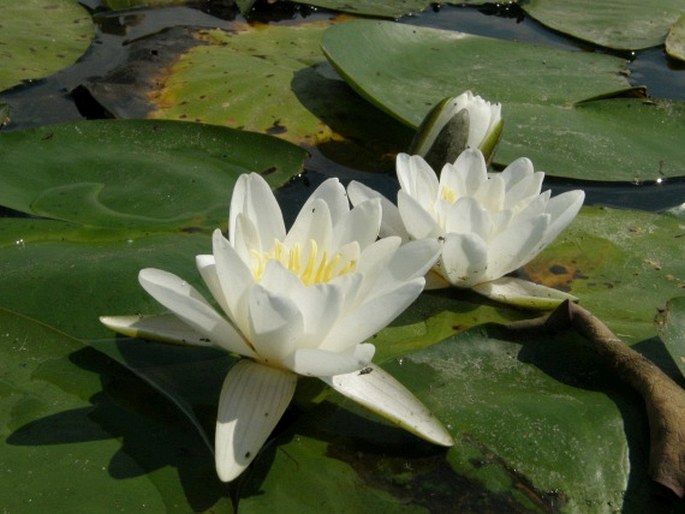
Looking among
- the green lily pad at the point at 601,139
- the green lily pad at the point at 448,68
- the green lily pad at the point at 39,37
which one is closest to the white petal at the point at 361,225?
the green lily pad at the point at 601,139

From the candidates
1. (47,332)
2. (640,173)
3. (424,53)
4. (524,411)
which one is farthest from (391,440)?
(424,53)

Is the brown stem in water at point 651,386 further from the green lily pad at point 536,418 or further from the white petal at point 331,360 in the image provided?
the white petal at point 331,360

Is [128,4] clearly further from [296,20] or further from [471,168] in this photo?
[471,168]

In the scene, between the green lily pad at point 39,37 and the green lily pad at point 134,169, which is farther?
the green lily pad at point 39,37

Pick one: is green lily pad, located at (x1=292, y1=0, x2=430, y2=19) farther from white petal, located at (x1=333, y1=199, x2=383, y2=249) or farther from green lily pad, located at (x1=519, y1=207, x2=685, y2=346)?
white petal, located at (x1=333, y1=199, x2=383, y2=249)

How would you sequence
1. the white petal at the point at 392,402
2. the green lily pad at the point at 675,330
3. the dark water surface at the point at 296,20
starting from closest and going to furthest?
the white petal at the point at 392,402, the green lily pad at the point at 675,330, the dark water surface at the point at 296,20

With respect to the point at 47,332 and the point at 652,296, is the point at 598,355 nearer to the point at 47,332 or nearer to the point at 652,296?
the point at 652,296
